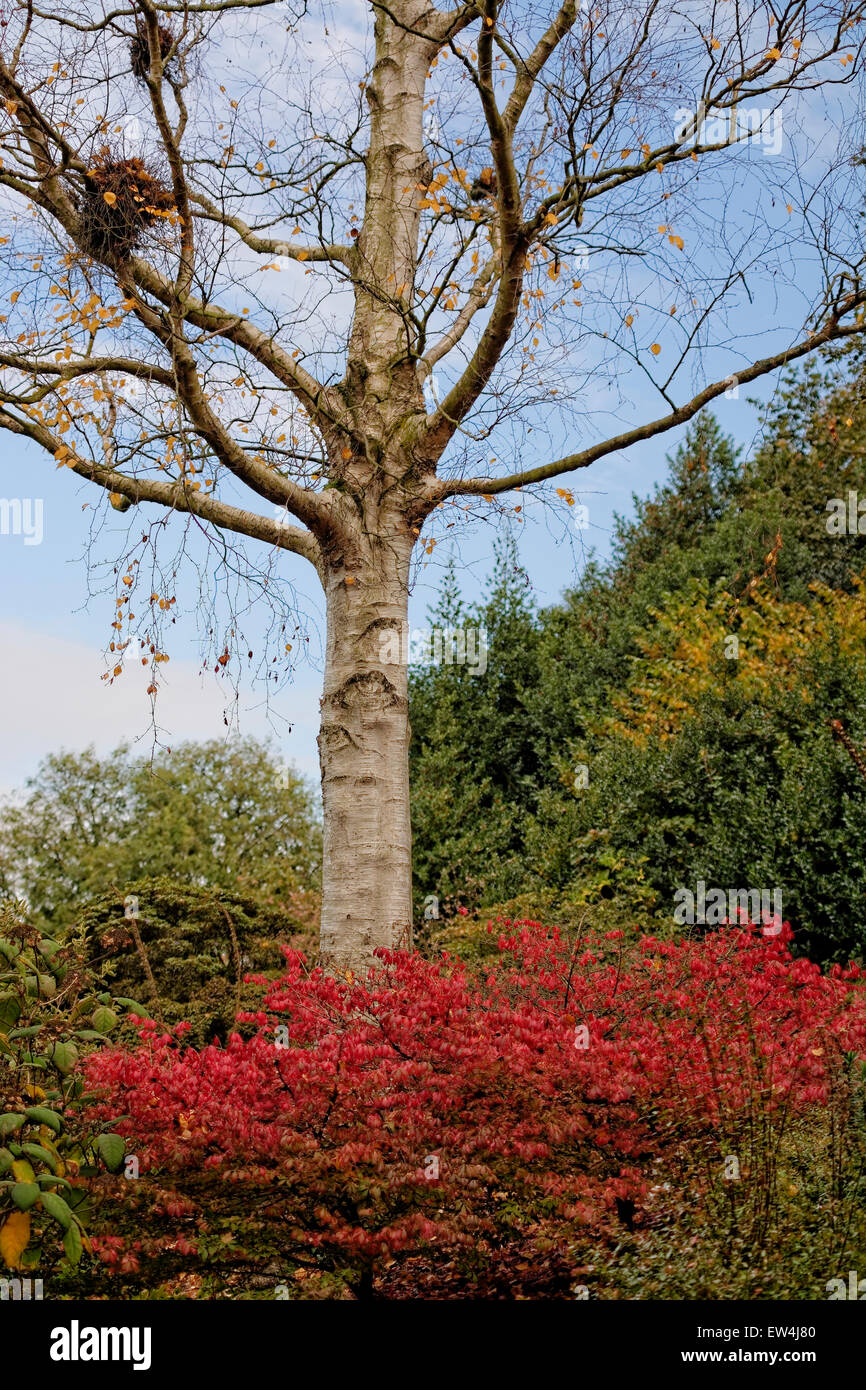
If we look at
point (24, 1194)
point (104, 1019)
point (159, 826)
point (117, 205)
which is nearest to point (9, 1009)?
point (104, 1019)

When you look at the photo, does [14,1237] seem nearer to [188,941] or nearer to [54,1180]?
[54,1180]

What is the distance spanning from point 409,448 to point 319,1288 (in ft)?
16.1

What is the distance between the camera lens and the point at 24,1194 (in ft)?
10.5

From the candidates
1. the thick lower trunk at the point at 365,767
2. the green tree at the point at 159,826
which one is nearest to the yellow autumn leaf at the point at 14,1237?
the thick lower trunk at the point at 365,767

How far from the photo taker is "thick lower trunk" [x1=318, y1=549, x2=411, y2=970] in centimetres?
630

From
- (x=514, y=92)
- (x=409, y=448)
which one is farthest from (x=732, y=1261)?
(x=514, y=92)

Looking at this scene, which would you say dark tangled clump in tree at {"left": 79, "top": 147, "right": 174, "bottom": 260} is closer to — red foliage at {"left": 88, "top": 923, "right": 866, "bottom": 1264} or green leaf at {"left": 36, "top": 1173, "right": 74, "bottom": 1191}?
red foliage at {"left": 88, "top": 923, "right": 866, "bottom": 1264}

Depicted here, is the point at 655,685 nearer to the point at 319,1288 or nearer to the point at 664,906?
the point at 664,906

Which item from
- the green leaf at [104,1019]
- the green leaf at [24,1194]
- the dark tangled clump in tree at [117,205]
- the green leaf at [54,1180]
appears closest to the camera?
the green leaf at [24,1194]

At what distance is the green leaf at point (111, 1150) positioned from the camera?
3646 millimetres

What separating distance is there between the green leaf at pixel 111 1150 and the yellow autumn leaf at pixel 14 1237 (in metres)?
0.29

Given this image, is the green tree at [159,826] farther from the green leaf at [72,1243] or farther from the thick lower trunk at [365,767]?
the green leaf at [72,1243]

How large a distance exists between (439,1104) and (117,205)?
5.65m

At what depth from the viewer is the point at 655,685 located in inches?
535
